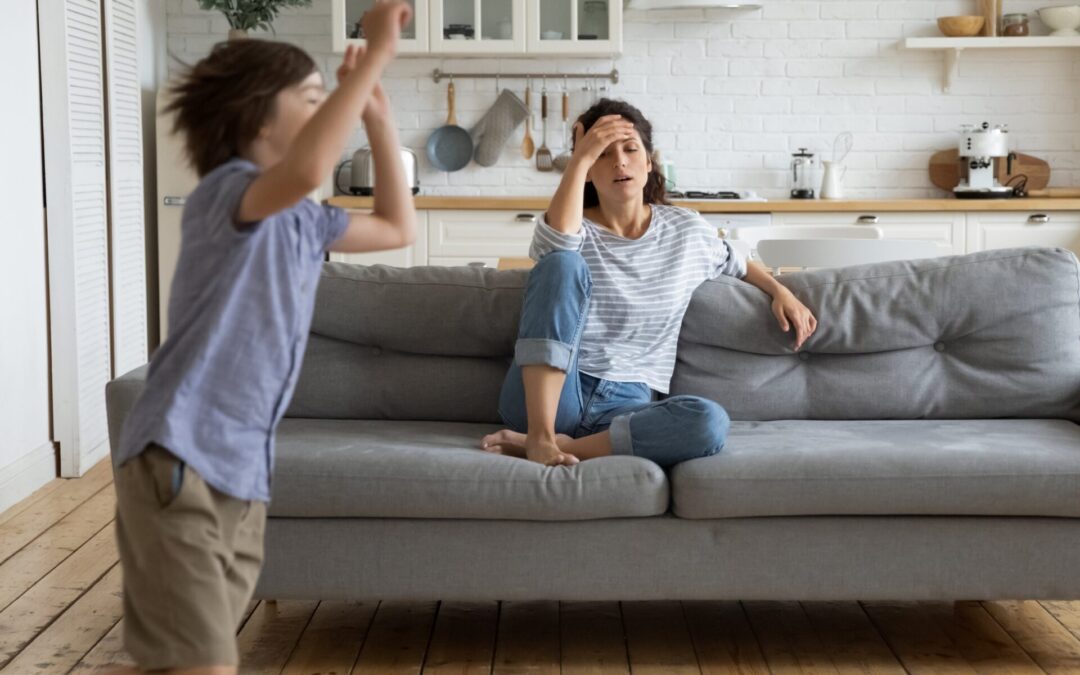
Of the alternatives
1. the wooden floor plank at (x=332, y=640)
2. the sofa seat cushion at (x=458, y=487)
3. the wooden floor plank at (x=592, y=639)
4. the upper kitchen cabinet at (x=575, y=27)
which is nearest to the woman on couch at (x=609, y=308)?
the sofa seat cushion at (x=458, y=487)

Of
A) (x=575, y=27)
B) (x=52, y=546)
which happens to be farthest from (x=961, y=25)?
(x=52, y=546)

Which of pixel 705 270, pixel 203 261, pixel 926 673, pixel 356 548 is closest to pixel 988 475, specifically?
pixel 926 673

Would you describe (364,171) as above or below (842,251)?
above

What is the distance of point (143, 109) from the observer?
529cm

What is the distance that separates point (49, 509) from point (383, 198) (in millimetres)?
2452

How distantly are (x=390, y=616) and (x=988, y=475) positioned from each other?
1.25 metres

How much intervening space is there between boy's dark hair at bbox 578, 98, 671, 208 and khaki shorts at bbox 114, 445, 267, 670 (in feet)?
5.29

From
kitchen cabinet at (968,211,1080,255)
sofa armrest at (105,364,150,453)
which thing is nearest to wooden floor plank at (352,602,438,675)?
sofa armrest at (105,364,150,453)

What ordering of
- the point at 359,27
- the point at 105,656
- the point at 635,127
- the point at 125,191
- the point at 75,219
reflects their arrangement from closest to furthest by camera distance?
the point at 105,656
the point at 635,127
the point at 75,219
the point at 125,191
the point at 359,27

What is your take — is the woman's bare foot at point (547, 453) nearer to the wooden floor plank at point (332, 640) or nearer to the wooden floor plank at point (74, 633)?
the wooden floor plank at point (332, 640)

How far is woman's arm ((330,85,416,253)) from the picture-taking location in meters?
1.65

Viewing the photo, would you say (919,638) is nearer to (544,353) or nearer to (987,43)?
(544,353)

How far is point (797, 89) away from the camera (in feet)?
19.8

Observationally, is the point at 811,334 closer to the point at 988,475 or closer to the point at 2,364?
the point at 988,475
